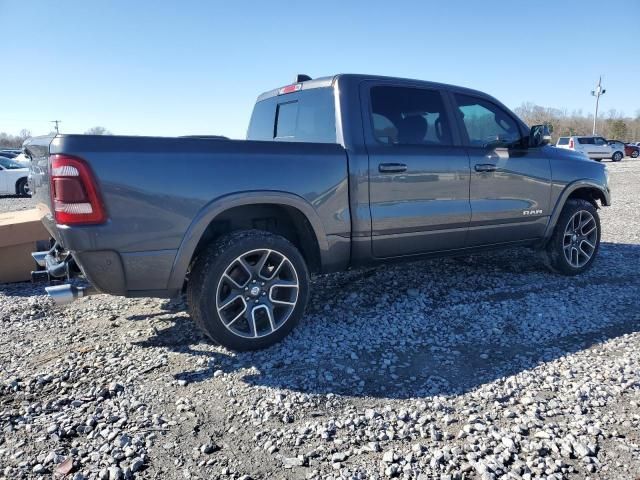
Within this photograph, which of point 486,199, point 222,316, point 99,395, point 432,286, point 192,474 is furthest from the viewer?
point 432,286

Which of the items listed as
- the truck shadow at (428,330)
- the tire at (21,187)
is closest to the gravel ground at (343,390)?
the truck shadow at (428,330)

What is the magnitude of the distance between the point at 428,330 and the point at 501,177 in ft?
5.78

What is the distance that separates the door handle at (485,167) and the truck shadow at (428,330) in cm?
119

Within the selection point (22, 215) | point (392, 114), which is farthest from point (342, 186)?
point (22, 215)

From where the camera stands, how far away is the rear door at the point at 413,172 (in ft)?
12.7

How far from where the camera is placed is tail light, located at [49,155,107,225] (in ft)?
9.16

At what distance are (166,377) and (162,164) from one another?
1.37 m

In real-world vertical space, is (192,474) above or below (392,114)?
below

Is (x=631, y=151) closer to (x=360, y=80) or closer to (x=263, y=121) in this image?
(x=263, y=121)

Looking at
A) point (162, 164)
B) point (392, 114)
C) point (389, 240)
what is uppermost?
point (392, 114)

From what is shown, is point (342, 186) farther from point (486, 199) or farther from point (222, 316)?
point (486, 199)

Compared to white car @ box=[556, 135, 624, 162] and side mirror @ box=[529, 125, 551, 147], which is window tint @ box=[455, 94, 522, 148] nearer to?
side mirror @ box=[529, 125, 551, 147]

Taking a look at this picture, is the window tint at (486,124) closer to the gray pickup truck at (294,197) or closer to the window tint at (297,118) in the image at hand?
the gray pickup truck at (294,197)

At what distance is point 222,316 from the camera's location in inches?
132
